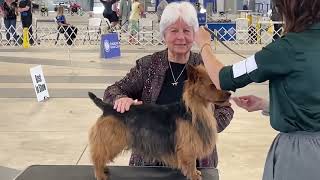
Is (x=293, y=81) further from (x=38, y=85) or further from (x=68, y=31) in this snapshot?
(x=68, y=31)

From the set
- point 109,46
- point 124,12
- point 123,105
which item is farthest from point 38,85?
point 124,12

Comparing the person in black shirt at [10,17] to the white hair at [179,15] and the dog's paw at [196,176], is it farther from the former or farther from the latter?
the dog's paw at [196,176]

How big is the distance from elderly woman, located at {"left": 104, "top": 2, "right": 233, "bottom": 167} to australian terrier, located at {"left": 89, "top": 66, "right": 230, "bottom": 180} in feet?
1.27

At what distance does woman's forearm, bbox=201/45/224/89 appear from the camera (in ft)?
6.31

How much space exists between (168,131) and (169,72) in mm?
680

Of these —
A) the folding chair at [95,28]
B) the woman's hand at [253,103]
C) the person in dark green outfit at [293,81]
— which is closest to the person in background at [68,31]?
the folding chair at [95,28]

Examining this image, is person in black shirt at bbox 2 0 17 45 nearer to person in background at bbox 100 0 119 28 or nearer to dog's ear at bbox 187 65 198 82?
person in background at bbox 100 0 119 28

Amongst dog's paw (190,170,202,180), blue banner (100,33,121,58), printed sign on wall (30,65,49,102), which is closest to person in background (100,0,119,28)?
blue banner (100,33,121,58)

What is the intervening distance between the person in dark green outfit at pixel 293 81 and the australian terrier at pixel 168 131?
532 millimetres

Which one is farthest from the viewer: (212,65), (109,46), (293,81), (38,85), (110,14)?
(110,14)

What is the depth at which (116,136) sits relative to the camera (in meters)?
2.48

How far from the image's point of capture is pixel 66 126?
23.6 ft

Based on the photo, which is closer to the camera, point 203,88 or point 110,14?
point 203,88

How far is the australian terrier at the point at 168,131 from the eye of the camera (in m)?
2.41
